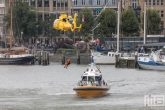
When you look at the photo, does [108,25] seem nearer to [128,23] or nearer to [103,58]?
[128,23]

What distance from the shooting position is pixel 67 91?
80312 mm

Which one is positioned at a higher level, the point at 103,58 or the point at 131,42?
the point at 131,42

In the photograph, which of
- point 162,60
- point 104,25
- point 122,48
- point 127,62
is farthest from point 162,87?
point 104,25

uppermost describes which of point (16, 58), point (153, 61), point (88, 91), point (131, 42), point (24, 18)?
point (24, 18)

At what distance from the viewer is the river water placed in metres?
67.8

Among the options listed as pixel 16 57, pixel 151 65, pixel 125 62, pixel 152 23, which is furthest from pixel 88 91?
pixel 152 23

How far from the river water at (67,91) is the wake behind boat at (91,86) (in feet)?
1.83

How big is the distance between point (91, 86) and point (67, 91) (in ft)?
30.9

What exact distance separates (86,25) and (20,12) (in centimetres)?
2685

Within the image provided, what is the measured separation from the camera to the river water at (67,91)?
67.8 meters

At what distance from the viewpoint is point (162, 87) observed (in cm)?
8475

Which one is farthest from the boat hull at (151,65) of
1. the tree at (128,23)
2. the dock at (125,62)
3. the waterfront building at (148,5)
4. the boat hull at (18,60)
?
the waterfront building at (148,5)

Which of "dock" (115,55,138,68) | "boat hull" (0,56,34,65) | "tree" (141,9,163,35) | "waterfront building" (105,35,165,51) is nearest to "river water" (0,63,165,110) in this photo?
"dock" (115,55,138,68)

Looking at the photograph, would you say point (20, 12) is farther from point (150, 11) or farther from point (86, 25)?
point (150, 11)
